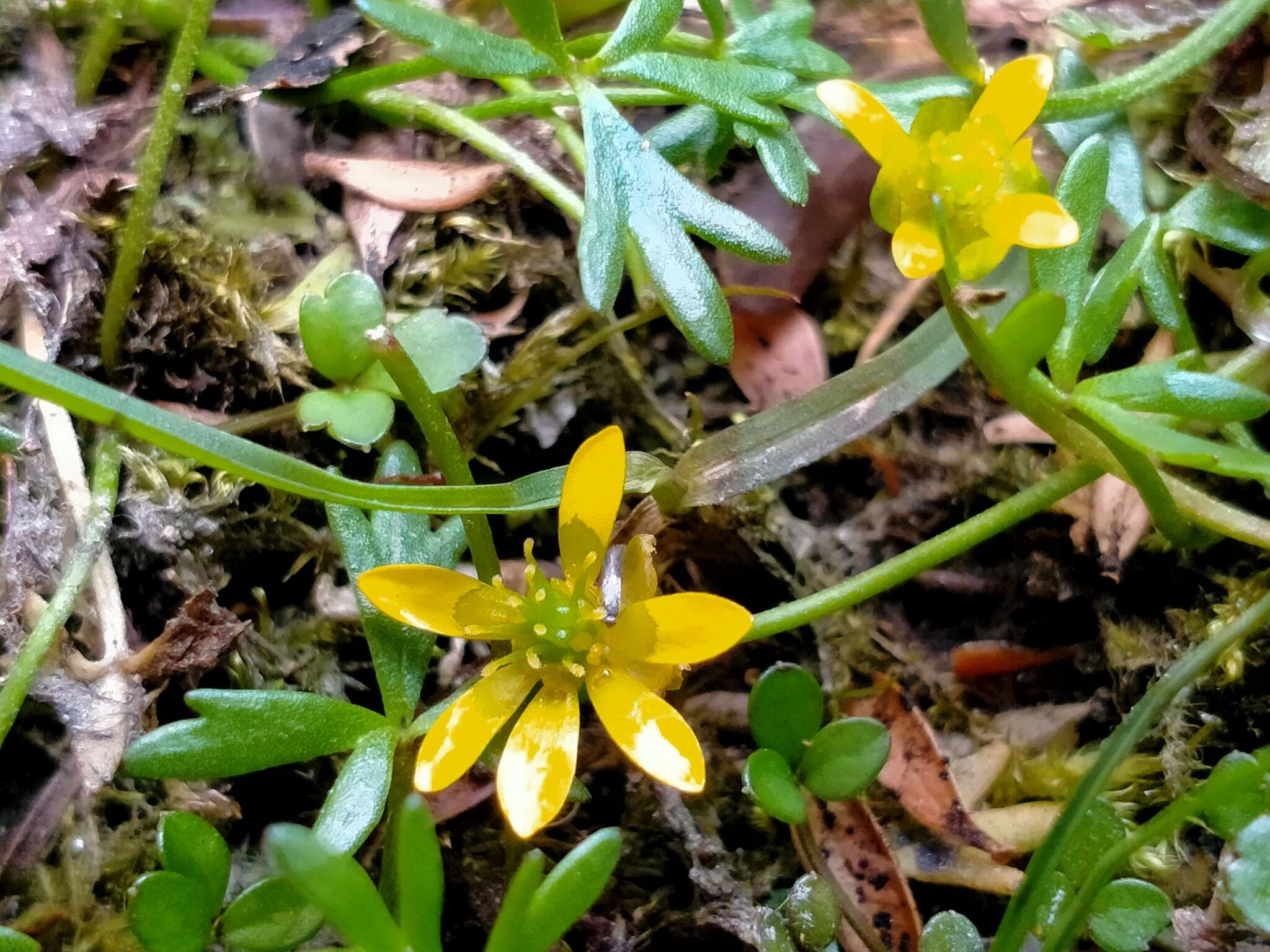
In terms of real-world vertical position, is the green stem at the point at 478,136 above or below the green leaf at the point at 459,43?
below

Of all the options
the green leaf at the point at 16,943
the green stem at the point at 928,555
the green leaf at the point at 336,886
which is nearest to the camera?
the green leaf at the point at 336,886

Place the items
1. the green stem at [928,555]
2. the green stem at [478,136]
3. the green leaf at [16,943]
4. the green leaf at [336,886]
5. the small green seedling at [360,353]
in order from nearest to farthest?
the green leaf at [336,886] → the green leaf at [16,943] → the green stem at [928,555] → the small green seedling at [360,353] → the green stem at [478,136]

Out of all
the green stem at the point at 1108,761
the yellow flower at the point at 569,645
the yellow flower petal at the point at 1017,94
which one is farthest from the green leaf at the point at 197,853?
the yellow flower petal at the point at 1017,94

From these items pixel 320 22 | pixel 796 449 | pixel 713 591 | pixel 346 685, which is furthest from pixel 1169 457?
pixel 320 22

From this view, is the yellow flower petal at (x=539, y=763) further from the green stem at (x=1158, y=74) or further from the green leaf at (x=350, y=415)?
the green stem at (x=1158, y=74)

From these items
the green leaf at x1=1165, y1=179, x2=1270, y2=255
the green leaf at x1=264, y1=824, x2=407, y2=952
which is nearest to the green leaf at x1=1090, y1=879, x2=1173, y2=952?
the green leaf at x1=264, y1=824, x2=407, y2=952

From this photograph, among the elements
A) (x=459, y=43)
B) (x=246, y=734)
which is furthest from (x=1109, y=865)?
(x=459, y=43)

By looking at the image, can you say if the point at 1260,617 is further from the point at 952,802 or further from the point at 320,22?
the point at 320,22
